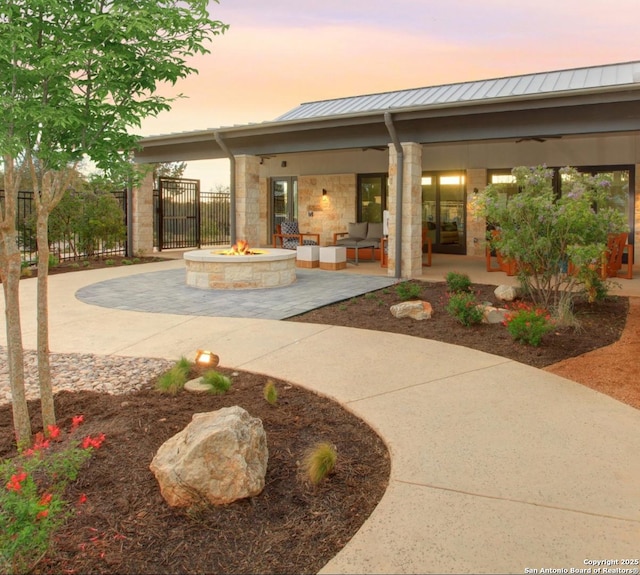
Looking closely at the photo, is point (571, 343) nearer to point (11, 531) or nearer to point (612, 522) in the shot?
point (612, 522)

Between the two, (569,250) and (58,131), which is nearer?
(58,131)

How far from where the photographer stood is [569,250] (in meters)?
6.56

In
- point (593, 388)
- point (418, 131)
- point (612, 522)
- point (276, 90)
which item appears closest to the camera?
point (612, 522)

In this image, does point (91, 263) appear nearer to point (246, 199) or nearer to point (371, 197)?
point (246, 199)

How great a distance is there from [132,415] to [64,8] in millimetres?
2485

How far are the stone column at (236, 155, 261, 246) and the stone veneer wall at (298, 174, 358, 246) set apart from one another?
4159 millimetres

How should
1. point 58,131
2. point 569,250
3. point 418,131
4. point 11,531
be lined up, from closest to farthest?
point 11,531, point 58,131, point 569,250, point 418,131

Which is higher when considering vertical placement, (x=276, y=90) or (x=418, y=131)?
(x=276, y=90)

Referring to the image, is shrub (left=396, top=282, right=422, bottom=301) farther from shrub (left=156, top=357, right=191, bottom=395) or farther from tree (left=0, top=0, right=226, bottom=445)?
tree (left=0, top=0, right=226, bottom=445)

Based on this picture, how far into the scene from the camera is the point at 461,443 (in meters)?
3.38

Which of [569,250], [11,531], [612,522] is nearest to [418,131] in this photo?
[569,250]

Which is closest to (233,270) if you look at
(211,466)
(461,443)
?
(461,443)

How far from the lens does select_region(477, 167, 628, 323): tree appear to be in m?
6.66

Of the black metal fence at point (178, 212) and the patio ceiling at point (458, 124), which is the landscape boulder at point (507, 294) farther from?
the black metal fence at point (178, 212)
